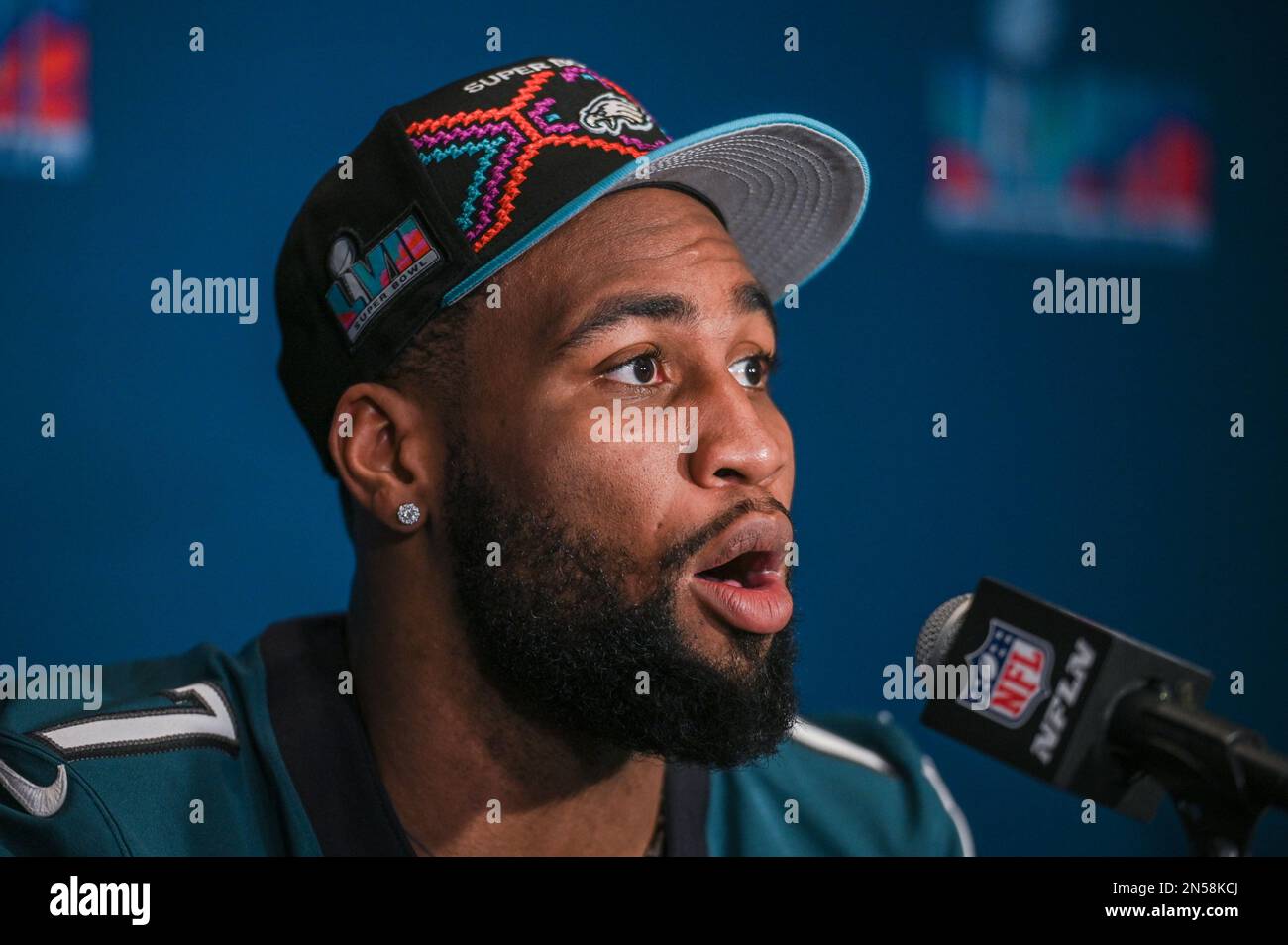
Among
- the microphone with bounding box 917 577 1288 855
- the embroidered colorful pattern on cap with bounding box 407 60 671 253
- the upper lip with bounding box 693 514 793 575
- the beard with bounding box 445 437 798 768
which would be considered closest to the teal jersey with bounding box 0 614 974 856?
the beard with bounding box 445 437 798 768

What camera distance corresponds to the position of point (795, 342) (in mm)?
2084

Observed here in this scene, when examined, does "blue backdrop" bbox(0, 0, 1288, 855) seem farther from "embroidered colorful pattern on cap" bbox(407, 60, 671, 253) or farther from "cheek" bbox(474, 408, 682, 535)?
"cheek" bbox(474, 408, 682, 535)

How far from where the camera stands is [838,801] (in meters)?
1.75

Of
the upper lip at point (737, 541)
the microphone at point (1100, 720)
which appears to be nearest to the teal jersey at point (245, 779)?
the upper lip at point (737, 541)

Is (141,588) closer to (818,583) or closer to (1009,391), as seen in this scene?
(818,583)

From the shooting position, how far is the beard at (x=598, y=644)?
131 centimetres

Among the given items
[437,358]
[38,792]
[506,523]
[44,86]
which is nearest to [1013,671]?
[506,523]

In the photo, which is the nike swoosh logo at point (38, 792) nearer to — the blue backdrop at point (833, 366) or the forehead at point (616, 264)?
the blue backdrop at point (833, 366)

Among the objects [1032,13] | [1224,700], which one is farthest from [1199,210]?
[1224,700]

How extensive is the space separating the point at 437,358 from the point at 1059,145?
1.14 meters

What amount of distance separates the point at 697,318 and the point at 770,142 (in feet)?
0.87

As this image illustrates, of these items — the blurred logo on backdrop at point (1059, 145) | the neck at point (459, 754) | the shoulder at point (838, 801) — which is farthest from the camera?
the blurred logo on backdrop at point (1059, 145)

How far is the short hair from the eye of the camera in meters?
1.40

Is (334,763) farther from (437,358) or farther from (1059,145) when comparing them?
(1059,145)
